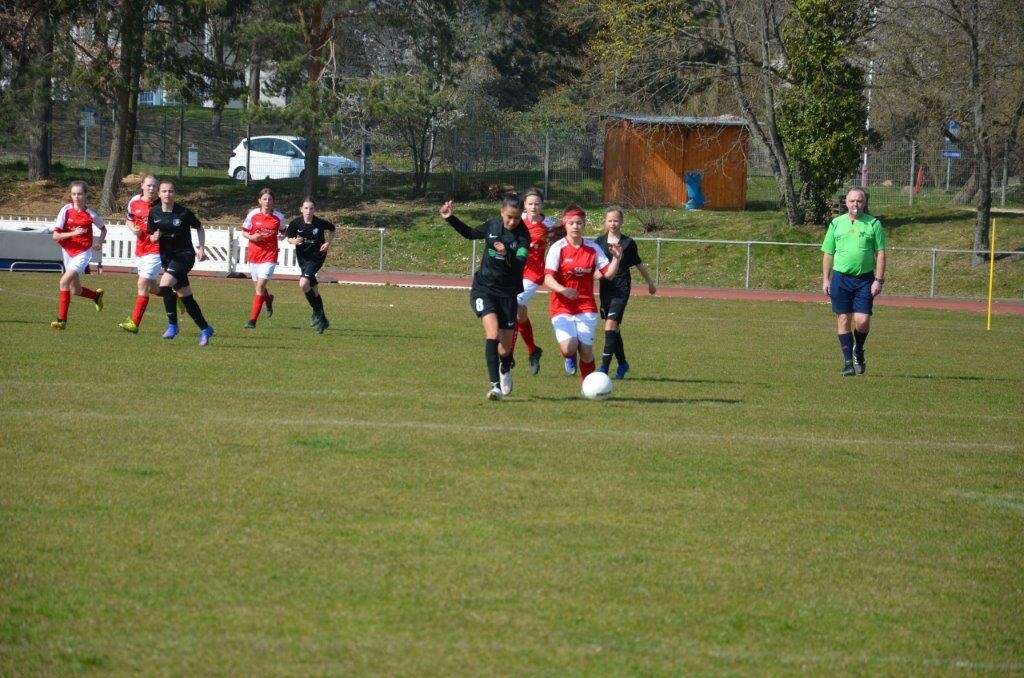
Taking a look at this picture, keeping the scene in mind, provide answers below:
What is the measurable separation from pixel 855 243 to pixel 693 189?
88.6 ft

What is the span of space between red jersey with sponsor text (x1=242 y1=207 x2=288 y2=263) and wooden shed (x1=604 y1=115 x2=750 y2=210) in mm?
23805

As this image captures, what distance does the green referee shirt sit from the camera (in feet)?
48.5

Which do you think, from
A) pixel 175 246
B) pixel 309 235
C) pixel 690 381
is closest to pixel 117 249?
pixel 309 235

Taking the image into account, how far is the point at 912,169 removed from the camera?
137 feet

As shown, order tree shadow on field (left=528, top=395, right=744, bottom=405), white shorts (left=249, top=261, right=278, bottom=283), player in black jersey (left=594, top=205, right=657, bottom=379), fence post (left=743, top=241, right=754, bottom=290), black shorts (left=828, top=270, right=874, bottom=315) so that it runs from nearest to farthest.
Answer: tree shadow on field (left=528, top=395, right=744, bottom=405) < player in black jersey (left=594, top=205, right=657, bottom=379) < black shorts (left=828, top=270, right=874, bottom=315) < white shorts (left=249, top=261, right=278, bottom=283) < fence post (left=743, top=241, right=754, bottom=290)

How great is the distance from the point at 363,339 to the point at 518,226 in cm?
635

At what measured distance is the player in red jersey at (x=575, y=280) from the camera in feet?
39.9

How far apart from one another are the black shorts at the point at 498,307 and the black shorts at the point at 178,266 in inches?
221

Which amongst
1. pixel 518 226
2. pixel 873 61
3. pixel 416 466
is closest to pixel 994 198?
pixel 873 61

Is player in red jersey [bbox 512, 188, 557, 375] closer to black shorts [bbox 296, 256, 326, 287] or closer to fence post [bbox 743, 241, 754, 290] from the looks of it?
black shorts [bbox 296, 256, 326, 287]

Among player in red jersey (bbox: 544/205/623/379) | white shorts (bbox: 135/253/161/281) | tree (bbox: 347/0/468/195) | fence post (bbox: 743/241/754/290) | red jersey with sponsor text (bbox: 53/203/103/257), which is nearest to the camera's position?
player in red jersey (bbox: 544/205/623/379)

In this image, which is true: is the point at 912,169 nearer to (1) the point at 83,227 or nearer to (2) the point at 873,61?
(2) the point at 873,61

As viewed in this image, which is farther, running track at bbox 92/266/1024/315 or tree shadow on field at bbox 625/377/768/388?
running track at bbox 92/266/1024/315

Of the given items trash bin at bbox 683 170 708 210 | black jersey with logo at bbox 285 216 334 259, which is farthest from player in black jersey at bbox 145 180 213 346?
trash bin at bbox 683 170 708 210
